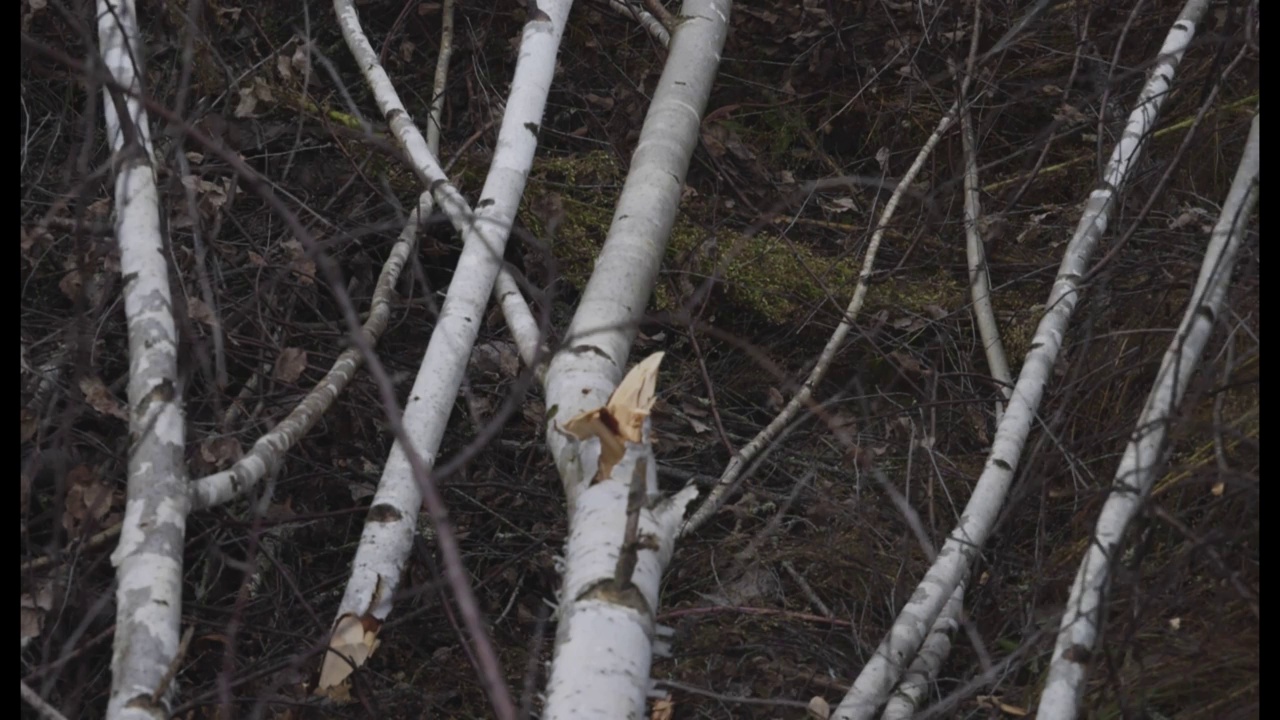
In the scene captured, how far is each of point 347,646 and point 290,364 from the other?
0.96 meters

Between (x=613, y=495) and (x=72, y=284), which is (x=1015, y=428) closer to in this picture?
(x=613, y=495)

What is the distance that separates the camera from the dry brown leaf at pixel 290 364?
10.8 ft

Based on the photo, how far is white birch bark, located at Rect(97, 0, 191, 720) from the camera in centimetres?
196

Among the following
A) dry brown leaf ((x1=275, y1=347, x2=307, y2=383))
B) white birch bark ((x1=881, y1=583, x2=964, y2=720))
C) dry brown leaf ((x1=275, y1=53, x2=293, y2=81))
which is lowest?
white birch bark ((x1=881, y1=583, x2=964, y2=720))

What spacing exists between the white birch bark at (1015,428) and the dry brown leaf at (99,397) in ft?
6.59

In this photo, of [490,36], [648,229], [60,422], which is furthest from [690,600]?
[490,36]

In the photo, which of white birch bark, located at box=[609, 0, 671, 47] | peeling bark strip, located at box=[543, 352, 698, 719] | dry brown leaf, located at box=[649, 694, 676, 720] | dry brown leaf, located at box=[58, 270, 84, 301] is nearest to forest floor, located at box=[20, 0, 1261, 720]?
dry brown leaf, located at box=[58, 270, 84, 301]

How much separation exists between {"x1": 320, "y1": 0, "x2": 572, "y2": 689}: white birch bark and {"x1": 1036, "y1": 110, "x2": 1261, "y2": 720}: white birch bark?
1.34 metres

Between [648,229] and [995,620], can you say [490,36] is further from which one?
[995,620]

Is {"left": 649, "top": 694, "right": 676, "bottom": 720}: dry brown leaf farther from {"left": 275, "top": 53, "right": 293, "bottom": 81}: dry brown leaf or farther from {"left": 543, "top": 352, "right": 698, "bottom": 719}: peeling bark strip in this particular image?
{"left": 275, "top": 53, "right": 293, "bottom": 81}: dry brown leaf

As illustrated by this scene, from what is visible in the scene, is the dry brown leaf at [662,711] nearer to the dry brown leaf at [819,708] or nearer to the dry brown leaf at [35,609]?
the dry brown leaf at [819,708]

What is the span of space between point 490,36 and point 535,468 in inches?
87.3

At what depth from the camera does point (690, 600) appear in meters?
3.53

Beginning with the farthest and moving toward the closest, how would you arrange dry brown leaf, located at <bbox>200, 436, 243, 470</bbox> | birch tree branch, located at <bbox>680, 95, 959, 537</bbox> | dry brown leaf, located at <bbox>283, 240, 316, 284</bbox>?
dry brown leaf, located at <bbox>283, 240, 316, 284</bbox> < birch tree branch, located at <bbox>680, 95, 959, 537</bbox> < dry brown leaf, located at <bbox>200, 436, 243, 470</bbox>
